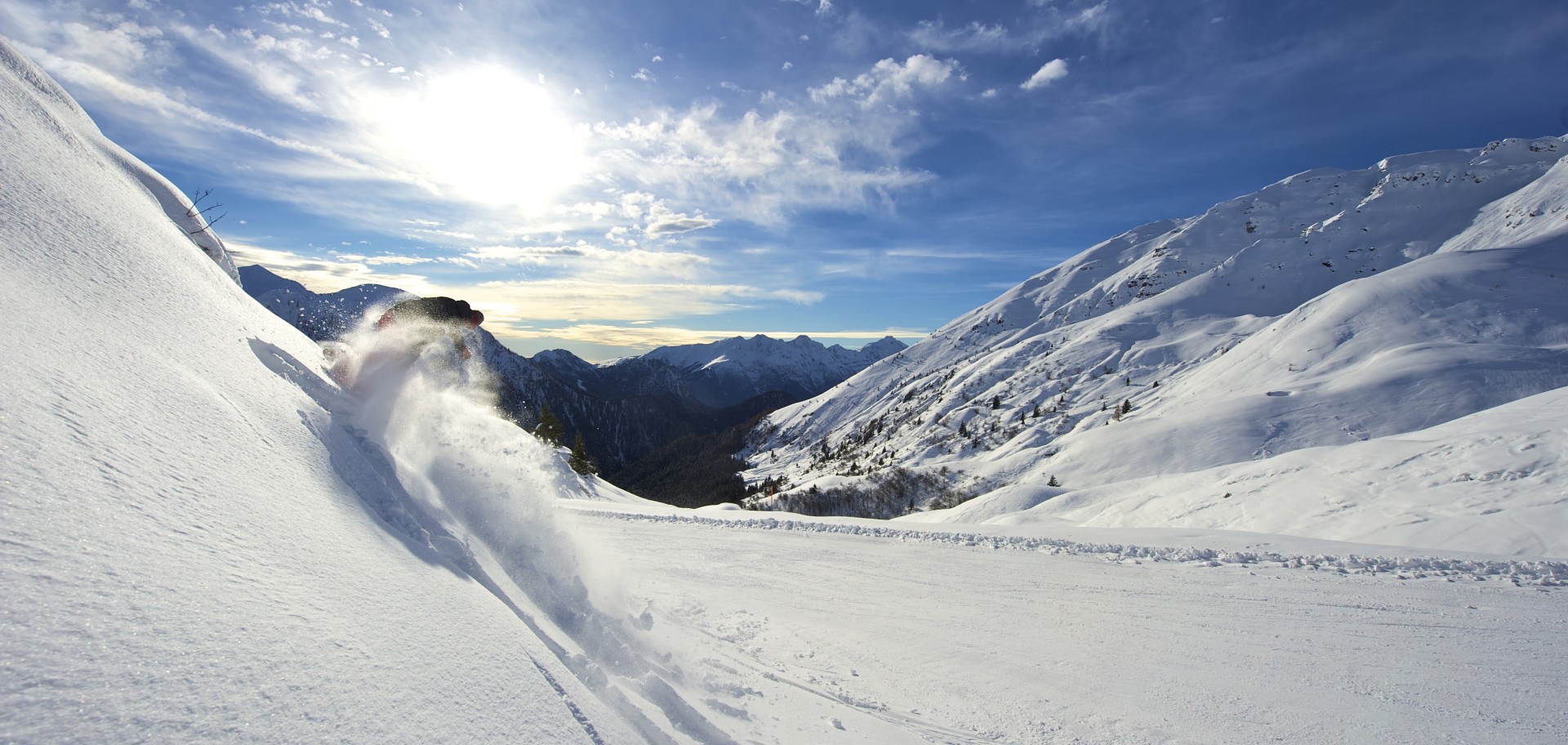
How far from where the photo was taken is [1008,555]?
12547 millimetres

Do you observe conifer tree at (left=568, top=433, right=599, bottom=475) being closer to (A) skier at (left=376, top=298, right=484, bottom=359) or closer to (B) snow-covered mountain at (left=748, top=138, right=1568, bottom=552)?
(B) snow-covered mountain at (left=748, top=138, right=1568, bottom=552)

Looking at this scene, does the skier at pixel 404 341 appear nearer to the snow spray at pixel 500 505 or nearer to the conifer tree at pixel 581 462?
the snow spray at pixel 500 505

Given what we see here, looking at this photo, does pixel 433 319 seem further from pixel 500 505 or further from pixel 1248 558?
pixel 1248 558

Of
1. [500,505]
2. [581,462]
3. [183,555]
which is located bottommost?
[581,462]

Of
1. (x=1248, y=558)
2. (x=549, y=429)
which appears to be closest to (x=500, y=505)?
(x=1248, y=558)

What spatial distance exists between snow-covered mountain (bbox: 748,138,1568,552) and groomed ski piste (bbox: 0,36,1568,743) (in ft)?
28.9

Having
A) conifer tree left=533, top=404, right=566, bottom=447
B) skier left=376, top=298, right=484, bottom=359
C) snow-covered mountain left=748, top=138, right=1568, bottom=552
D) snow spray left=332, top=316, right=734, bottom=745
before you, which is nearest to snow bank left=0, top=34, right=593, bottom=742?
snow spray left=332, top=316, right=734, bottom=745

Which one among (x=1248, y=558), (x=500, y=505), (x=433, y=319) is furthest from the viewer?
(x=1248, y=558)

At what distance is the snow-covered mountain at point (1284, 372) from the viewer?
35.5 meters

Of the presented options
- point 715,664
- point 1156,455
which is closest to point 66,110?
point 715,664

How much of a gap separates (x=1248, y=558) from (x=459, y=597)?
13817 mm

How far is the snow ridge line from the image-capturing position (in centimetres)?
989

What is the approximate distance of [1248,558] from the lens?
11461mm

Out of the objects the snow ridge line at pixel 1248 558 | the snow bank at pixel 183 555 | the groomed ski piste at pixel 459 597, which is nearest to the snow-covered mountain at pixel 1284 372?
the snow ridge line at pixel 1248 558
